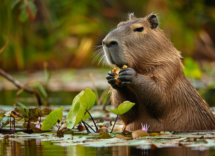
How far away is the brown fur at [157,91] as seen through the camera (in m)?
3.75

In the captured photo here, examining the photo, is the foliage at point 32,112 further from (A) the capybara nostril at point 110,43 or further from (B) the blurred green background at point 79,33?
(B) the blurred green background at point 79,33

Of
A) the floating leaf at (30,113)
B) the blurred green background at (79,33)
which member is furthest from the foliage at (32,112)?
the blurred green background at (79,33)

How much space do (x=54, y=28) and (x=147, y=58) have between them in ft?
29.9

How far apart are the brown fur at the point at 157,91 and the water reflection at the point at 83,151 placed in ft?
3.15

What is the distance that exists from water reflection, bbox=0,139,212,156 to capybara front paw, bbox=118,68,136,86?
82cm

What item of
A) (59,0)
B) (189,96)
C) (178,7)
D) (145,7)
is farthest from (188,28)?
(189,96)

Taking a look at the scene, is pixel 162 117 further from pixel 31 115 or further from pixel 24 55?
pixel 24 55

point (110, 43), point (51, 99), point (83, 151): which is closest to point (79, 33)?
point (51, 99)

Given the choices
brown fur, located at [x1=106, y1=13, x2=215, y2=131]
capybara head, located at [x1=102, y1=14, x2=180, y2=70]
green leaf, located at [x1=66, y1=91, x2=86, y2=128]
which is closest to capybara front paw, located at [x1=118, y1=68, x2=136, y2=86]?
brown fur, located at [x1=106, y1=13, x2=215, y2=131]

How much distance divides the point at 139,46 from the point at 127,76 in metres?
0.50

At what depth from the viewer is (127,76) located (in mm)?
3539

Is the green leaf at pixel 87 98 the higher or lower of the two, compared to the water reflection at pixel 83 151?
higher

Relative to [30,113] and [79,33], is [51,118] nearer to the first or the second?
[30,113]

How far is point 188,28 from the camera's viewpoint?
39.8 ft
